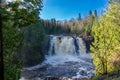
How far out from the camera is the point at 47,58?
97375 millimetres

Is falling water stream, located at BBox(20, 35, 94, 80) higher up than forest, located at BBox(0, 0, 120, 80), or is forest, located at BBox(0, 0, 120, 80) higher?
forest, located at BBox(0, 0, 120, 80)

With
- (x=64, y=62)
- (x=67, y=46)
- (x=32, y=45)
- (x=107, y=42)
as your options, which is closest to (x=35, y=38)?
(x=32, y=45)

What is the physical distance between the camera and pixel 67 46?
107 metres

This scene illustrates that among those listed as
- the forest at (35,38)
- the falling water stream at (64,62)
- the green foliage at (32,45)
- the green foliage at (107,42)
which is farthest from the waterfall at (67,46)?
the green foliage at (107,42)

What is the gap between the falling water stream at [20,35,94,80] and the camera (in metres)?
70.0

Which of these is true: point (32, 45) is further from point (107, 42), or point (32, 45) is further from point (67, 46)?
point (107, 42)

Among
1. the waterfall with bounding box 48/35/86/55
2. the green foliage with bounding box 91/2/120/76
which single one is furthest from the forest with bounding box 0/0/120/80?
the waterfall with bounding box 48/35/86/55

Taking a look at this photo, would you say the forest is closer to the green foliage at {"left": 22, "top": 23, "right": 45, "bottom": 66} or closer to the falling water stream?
the green foliage at {"left": 22, "top": 23, "right": 45, "bottom": 66}

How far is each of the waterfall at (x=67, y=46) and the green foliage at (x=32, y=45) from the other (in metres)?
13.3

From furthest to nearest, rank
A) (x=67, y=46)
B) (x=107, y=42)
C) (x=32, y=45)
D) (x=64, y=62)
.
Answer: (x=67, y=46), (x=64, y=62), (x=32, y=45), (x=107, y=42)

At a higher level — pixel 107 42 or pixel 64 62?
pixel 107 42

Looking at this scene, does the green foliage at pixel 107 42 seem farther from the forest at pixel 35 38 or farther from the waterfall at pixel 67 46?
the waterfall at pixel 67 46

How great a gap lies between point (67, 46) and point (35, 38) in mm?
20126

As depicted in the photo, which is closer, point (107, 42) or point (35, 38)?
point (107, 42)
